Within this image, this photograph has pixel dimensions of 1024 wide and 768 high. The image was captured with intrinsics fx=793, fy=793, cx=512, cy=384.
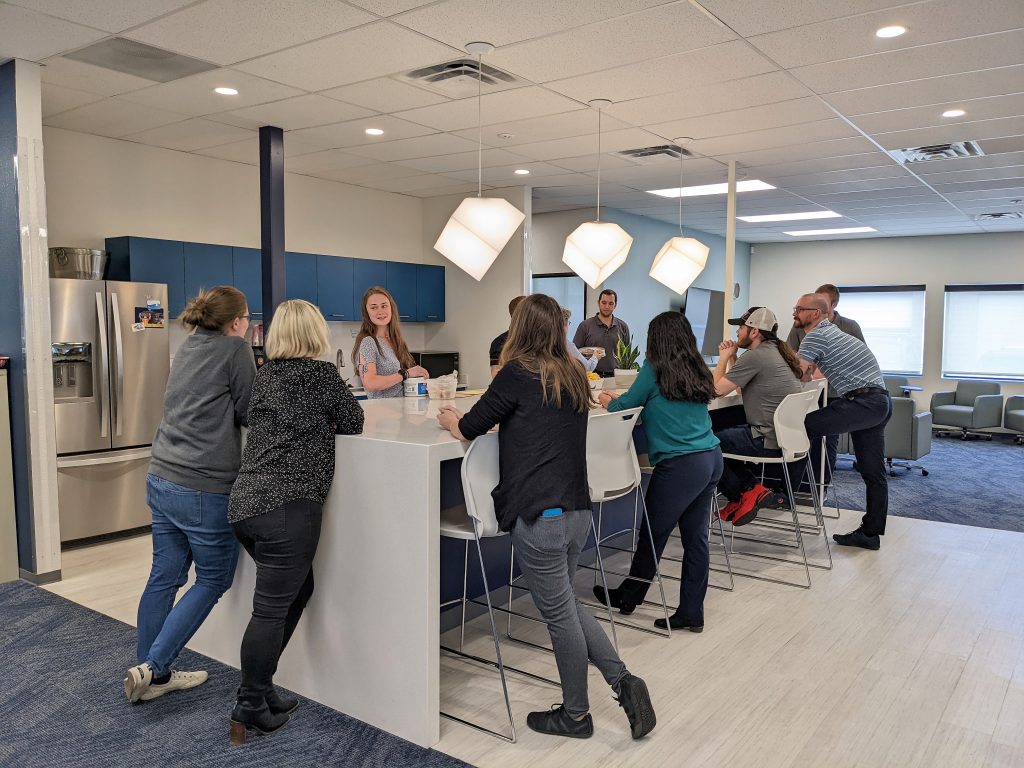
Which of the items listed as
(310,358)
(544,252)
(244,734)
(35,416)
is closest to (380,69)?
(310,358)

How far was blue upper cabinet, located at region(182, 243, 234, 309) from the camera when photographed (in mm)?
5867

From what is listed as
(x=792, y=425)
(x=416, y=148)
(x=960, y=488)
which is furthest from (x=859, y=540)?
(x=416, y=148)

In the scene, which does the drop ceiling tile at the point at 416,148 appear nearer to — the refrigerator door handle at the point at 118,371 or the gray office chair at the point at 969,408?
the refrigerator door handle at the point at 118,371

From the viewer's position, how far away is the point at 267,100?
480 centimetres

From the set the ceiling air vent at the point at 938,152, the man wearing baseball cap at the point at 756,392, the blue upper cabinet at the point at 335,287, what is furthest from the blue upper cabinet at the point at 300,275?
the ceiling air vent at the point at 938,152

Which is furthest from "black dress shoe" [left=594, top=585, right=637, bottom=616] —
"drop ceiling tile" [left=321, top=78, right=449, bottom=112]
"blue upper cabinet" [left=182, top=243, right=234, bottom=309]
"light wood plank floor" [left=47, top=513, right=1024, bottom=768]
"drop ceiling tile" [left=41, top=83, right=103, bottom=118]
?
"drop ceiling tile" [left=41, top=83, right=103, bottom=118]

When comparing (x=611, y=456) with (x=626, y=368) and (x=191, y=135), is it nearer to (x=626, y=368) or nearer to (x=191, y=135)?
(x=626, y=368)

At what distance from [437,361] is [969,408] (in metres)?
7.24

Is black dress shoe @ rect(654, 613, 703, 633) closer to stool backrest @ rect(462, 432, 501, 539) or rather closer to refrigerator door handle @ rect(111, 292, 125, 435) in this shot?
stool backrest @ rect(462, 432, 501, 539)

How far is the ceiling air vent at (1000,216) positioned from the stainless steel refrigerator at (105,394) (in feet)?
29.6

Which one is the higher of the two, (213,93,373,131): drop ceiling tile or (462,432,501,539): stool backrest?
(213,93,373,131): drop ceiling tile

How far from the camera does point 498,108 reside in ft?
16.2

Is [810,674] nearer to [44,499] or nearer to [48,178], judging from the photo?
[44,499]

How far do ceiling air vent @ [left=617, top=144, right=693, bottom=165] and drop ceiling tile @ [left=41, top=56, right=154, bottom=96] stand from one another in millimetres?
3483
